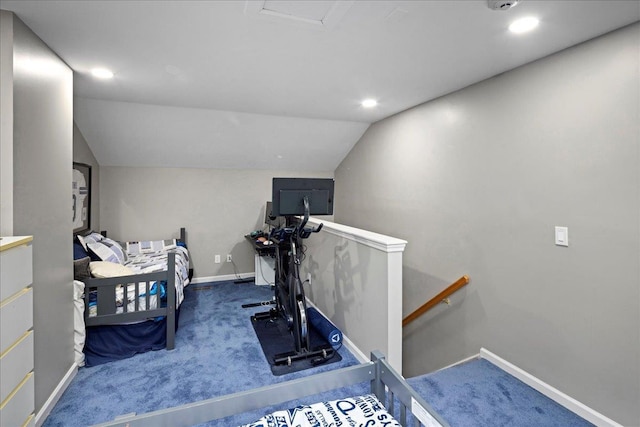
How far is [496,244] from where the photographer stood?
8.18 feet

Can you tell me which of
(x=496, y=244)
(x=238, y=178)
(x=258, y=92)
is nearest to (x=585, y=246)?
(x=496, y=244)

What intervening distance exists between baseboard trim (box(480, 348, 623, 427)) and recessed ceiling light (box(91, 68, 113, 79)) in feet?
12.0

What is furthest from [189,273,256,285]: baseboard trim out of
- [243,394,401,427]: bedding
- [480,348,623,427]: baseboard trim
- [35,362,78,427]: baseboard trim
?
[243,394,401,427]: bedding

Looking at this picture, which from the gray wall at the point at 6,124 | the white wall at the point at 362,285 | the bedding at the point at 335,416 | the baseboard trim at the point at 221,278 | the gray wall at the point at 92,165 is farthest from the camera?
the baseboard trim at the point at 221,278

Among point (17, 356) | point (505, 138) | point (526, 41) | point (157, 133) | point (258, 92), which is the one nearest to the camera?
point (17, 356)

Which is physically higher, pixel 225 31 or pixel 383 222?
pixel 225 31

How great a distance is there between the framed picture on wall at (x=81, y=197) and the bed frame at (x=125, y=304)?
45.8 inches

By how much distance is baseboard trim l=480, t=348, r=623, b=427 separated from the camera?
186cm

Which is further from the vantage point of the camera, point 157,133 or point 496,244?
point 157,133

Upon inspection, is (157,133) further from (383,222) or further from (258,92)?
(383,222)

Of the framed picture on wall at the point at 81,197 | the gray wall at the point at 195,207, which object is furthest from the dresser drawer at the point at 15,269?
the gray wall at the point at 195,207

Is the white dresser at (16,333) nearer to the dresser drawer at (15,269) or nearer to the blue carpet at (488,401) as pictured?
the dresser drawer at (15,269)

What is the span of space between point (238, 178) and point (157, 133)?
4.39 feet

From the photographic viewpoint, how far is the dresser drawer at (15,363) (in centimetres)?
132
